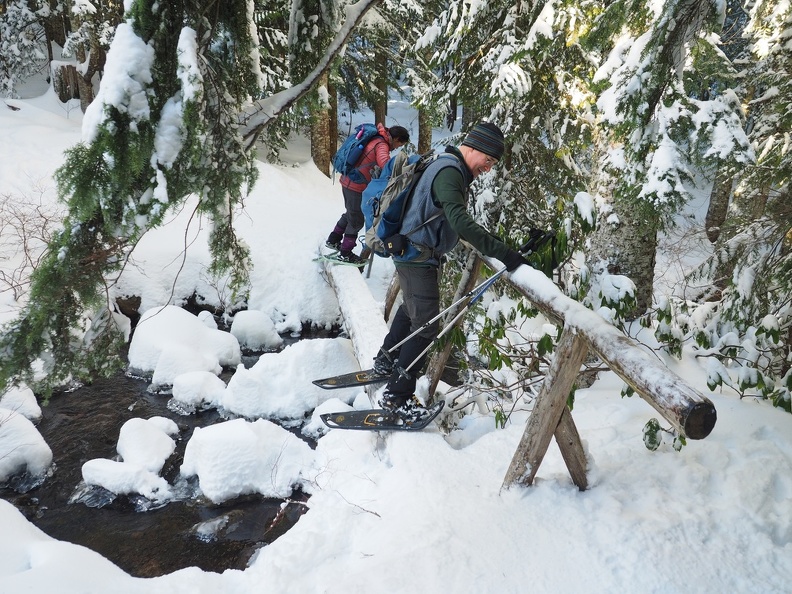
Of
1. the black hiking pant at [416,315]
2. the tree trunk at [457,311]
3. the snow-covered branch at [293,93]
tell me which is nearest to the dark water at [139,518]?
the black hiking pant at [416,315]

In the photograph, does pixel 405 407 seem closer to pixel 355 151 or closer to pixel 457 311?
pixel 457 311

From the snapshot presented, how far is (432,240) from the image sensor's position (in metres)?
3.65

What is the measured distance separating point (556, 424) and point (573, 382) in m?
0.29

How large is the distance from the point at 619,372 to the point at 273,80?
31.8ft

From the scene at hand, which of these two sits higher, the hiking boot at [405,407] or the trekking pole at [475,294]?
the trekking pole at [475,294]

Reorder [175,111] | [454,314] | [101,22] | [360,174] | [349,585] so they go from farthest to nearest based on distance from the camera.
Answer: [101,22]
[360,174]
[454,314]
[175,111]
[349,585]

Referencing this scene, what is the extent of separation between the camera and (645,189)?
3.52 meters

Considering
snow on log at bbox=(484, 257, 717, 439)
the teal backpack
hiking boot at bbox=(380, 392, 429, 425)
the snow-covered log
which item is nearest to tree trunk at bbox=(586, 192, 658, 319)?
snow on log at bbox=(484, 257, 717, 439)

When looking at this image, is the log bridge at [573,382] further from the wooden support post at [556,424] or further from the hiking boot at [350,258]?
the hiking boot at [350,258]

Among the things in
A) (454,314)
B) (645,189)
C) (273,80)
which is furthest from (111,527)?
(273,80)

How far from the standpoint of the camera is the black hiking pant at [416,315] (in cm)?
394

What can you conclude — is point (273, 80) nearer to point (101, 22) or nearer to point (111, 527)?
point (101, 22)

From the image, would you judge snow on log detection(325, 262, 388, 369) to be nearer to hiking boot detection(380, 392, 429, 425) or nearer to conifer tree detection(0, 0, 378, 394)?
hiking boot detection(380, 392, 429, 425)

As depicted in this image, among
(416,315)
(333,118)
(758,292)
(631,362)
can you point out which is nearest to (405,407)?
(416,315)
